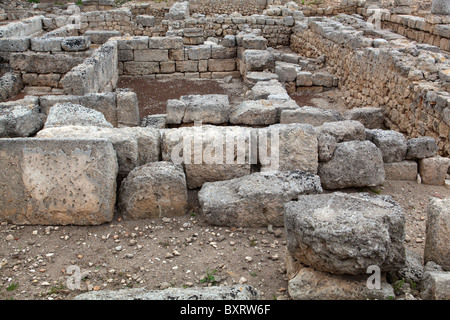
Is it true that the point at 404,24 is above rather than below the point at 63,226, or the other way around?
above

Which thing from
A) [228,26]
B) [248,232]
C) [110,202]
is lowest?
[248,232]

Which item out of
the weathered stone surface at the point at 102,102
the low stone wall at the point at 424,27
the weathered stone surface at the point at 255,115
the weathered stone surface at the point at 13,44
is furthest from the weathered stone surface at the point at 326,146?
the low stone wall at the point at 424,27

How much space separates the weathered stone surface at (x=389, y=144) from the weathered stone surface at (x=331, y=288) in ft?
8.44

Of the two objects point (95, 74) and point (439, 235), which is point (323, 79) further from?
point (439, 235)

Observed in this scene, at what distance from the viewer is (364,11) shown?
56.0 ft

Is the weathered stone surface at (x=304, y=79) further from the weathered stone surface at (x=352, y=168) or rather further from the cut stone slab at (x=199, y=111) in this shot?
the weathered stone surface at (x=352, y=168)

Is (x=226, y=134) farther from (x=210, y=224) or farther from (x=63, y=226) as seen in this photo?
(x=63, y=226)

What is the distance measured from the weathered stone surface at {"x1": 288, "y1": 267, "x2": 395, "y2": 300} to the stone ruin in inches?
0.4

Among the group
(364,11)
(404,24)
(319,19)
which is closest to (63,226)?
(319,19)

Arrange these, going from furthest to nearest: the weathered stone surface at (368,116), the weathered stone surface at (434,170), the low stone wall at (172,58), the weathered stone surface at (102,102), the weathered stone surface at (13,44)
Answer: the low stone wall at (172,58), the weathered stone surface at (13,44), the weathered stone surface at (368,116), the weathered stone surface at (102,102), the weathered stone surface at (434,170)

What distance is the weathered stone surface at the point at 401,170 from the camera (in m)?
5.70

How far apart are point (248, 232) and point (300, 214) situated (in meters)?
1.30

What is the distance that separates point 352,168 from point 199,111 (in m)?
2.93

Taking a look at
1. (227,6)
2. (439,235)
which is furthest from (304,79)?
(227,6)
